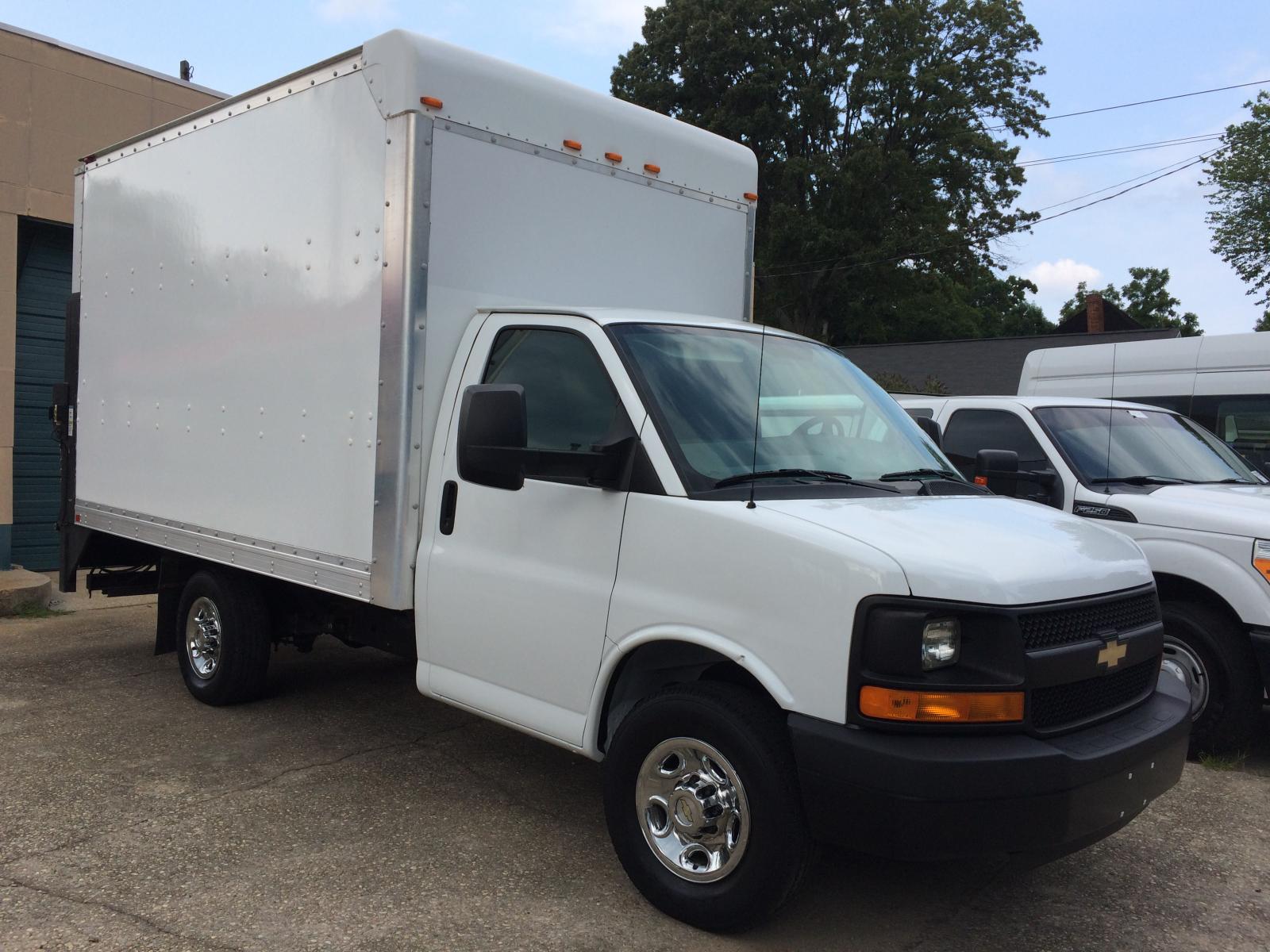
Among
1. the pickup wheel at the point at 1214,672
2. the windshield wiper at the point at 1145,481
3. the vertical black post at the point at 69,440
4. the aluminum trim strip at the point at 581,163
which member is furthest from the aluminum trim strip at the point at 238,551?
the windshield wiper at the point at 1145,481

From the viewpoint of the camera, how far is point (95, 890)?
3832mm

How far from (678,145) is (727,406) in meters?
2.13

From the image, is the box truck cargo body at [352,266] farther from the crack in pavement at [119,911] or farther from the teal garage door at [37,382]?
the teal garage door at [37,382]

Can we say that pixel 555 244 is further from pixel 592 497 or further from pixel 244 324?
pixel 244 324

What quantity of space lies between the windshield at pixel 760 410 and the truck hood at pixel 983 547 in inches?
11.6

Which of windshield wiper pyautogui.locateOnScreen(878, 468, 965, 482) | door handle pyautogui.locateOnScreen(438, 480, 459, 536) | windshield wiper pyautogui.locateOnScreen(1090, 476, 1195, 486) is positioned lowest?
door handle pyautogui.locateOnScreen(438, 480, 459, 536)

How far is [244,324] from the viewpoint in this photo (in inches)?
215

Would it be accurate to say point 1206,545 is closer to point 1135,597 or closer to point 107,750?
point 1135,597

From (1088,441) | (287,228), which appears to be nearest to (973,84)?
(1088,441)

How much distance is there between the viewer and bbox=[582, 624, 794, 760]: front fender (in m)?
3.35

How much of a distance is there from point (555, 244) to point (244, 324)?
1.71 metres

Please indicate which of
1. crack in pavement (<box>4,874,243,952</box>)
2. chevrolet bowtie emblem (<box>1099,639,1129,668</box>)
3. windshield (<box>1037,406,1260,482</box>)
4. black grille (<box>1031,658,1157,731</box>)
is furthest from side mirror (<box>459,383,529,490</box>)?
windshield (<box>1037,406,1260,482</box>)

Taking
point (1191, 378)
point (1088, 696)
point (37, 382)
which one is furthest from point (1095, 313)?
point (1088, 696)

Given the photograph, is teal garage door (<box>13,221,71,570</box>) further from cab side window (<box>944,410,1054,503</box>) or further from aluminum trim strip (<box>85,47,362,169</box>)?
cab side window (<box>944,410,1054,503</box>)
